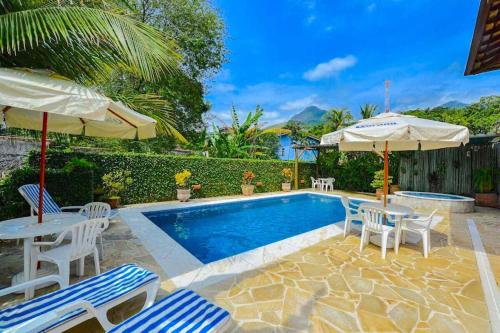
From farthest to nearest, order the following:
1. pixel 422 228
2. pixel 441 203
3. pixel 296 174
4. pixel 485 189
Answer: pixel 296 174
pixel 485 189
pixel 441 203
pixel 422 228

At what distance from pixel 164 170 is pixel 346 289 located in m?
9.24

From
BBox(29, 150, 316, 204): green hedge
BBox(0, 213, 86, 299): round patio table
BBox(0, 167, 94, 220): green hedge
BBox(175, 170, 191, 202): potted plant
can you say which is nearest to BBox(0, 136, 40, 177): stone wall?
BBox(29, 150, 316, 204): green hedge

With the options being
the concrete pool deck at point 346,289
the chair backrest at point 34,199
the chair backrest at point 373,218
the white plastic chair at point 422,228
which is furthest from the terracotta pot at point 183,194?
the white plastic chair at point 422,228

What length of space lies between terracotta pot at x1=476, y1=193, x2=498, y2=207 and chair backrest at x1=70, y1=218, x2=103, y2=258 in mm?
14445

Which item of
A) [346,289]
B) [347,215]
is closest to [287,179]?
[347,215]

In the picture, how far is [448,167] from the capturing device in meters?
12.3

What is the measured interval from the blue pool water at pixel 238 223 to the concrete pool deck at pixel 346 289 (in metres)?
1.59

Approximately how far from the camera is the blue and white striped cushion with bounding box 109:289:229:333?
6.01 ft

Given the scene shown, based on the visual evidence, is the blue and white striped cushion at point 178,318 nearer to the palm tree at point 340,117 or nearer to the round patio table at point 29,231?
the round patio table at point 29,231

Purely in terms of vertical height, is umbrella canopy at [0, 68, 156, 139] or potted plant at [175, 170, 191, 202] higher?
umbrella canopy at [0, 68, 156, 139]

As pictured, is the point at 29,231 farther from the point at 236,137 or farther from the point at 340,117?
the point at 340,117

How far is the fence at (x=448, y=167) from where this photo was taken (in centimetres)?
1106

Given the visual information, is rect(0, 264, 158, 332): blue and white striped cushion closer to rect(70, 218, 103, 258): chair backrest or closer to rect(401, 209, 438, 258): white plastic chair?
rect(70, 218, 103, 258): chair backrest

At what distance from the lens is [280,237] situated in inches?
267
